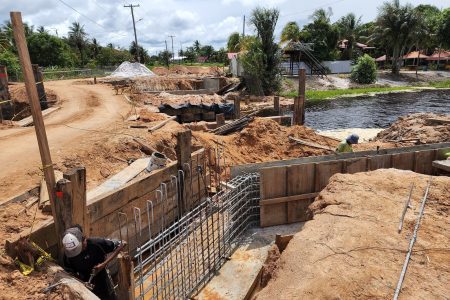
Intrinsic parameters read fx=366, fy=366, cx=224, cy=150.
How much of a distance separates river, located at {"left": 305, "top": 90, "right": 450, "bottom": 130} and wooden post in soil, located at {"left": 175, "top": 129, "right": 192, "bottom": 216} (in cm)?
1708

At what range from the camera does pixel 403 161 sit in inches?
368

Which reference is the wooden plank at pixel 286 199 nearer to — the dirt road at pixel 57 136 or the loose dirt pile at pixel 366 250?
the loose dirt pile at pixel 366 250

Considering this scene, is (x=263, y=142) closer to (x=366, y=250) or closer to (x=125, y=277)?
(x=366, y=250)

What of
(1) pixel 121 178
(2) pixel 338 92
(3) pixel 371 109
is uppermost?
(1) pixel 121 178

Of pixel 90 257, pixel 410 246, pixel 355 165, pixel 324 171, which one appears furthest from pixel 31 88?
pixel 355 165

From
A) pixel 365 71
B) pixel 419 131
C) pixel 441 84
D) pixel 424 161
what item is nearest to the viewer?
pixel 424 161

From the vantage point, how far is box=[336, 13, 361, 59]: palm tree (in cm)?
5597

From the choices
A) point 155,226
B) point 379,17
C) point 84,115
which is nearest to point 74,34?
point 379,17

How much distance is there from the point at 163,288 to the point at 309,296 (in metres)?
2.57

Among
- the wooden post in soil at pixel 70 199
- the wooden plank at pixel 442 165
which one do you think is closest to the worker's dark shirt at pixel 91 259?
the wooden post in soil at pixel 70 199

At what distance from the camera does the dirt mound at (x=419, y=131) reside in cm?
1420

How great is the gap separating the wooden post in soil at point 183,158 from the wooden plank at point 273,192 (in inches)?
74.7

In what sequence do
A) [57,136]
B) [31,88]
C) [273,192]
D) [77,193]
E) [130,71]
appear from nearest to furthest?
[31,88] → [77,193] → [273,192] → [57,136] → [130,71]

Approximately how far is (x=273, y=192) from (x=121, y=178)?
3411mm
